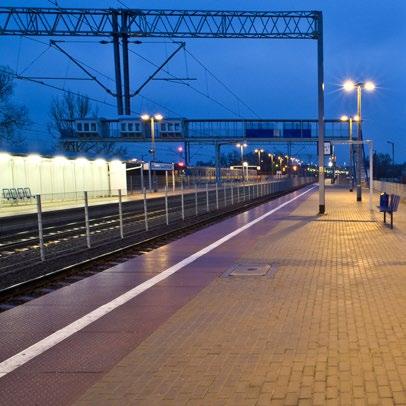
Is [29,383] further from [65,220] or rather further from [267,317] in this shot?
[65,220]

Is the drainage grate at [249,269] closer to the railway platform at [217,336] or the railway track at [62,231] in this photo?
the railway platform at [217,336]

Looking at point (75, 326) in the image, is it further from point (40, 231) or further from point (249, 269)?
point (40, 231)

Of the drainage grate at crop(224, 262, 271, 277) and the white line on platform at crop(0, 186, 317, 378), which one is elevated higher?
the white line on platform at crop(0, 186, 317, 378)

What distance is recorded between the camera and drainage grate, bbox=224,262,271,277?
8844mm

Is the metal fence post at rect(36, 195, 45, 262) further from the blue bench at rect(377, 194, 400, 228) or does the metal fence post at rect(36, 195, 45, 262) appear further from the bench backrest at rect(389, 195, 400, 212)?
the bench backrest at rect(389, 195, 400, 212)

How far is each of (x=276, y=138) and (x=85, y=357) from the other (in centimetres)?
6121

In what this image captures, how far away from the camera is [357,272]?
881 centimetres

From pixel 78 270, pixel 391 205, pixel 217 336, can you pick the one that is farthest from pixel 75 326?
pixel 391 205

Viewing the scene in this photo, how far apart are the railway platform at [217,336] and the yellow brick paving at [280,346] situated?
1 cm

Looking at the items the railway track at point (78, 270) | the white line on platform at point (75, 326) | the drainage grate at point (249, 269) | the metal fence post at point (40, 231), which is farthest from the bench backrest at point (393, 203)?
the metal fence post at point (40, 231)

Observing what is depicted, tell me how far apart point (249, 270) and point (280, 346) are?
13.4 feet

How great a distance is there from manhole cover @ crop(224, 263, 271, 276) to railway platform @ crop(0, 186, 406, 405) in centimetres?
2

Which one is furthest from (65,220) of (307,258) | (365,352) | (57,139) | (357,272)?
(57,139)

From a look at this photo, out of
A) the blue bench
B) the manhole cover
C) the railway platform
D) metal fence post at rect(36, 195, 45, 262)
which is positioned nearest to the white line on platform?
the railway platform
